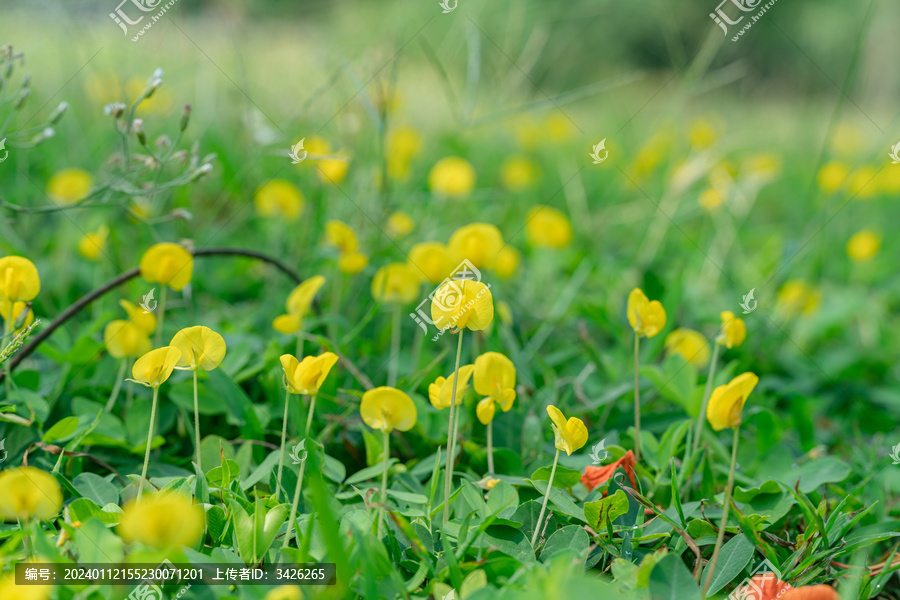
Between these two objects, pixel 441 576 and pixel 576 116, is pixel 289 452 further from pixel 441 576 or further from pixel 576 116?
pixel 576 116

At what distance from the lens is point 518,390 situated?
4.70ft

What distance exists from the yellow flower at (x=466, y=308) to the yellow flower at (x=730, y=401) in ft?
1.16

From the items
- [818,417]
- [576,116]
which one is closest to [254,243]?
[818,417]

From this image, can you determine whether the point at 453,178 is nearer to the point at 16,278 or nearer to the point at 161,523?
the point at 16,278

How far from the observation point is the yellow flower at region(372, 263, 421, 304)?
1473 millimetres

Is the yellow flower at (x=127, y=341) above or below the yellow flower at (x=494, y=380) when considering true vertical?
above

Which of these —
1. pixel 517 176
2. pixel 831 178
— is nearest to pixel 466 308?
pixel 517 176

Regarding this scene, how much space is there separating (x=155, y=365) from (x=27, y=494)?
222 mm

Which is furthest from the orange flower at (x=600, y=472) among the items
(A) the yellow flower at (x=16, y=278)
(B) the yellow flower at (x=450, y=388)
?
(A) the yellow flower at (x=16, y=278)

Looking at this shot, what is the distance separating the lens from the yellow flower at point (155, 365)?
0.93 metres

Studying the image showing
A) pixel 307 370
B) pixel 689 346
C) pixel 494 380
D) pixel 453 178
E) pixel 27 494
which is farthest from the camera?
pixel 453 178

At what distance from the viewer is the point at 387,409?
0.99 meters

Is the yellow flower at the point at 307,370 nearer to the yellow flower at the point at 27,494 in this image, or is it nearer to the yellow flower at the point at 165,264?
the yellow flower at the point at 27,494

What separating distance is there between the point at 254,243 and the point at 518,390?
1.28 m
